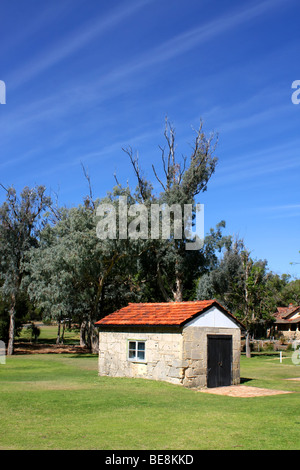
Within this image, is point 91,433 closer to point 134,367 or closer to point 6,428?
point 6,428

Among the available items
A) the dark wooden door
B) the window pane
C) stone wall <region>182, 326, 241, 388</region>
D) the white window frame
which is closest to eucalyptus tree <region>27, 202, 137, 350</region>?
the white window frame

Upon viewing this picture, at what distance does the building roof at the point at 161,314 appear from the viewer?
19750 mm

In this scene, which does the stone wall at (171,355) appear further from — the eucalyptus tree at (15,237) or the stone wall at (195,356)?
the eucalyptus tree at (15,237)

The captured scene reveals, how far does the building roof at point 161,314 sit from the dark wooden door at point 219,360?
4.24 feet

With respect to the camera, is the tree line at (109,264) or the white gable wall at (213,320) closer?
the white gable wall at (213,320)

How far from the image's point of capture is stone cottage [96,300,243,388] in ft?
63.3

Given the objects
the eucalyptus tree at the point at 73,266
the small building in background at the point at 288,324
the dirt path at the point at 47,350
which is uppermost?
the eucalyptus tree at the point at 73,266

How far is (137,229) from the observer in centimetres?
3688

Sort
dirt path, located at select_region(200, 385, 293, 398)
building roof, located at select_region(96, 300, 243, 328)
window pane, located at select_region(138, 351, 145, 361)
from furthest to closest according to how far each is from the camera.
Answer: window pane, located at select_region(138, 351, 145, 361)
building roof, located at select_region(96, 300, 243, 328)
dirt path, located at select_region(200, 385, 293, 398)

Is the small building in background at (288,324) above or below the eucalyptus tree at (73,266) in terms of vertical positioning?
below

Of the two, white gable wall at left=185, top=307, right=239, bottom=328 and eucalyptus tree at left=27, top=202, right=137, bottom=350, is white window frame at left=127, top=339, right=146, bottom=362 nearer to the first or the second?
white gable wall at left=185, top=307, right=239, bottom=328

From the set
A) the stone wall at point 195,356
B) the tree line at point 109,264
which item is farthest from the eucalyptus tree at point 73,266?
the stone wall at point 195,356
